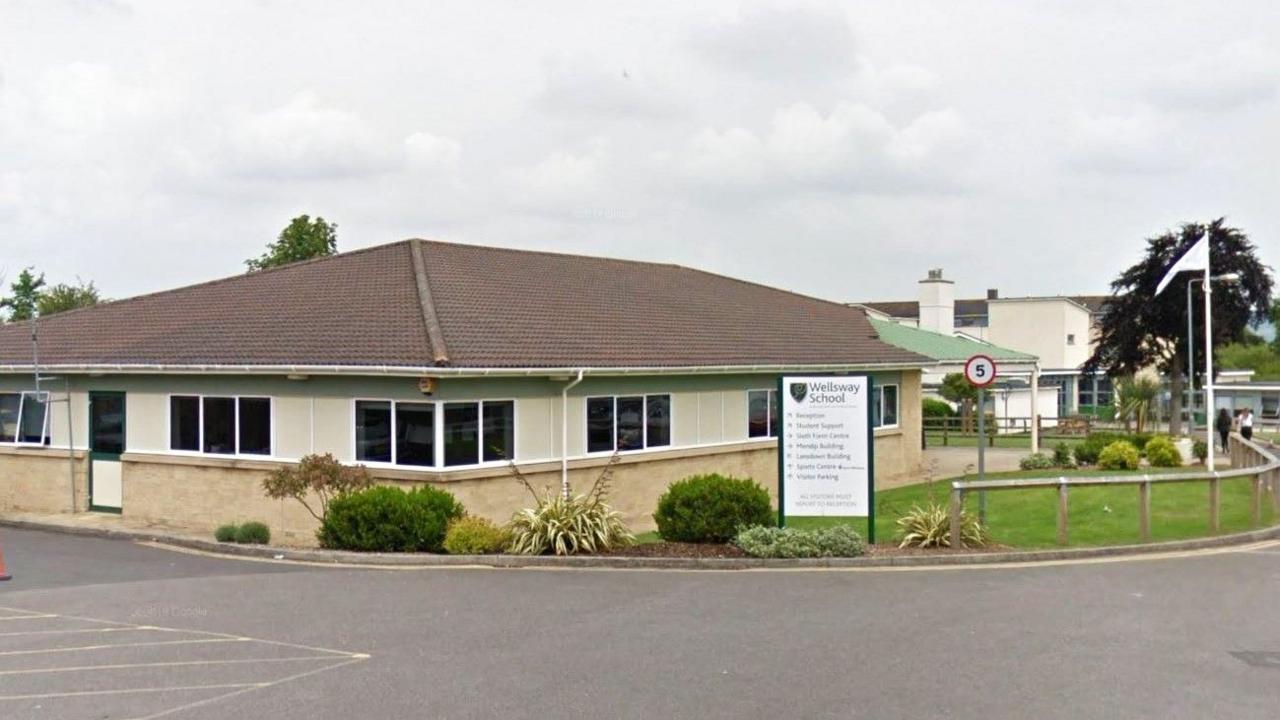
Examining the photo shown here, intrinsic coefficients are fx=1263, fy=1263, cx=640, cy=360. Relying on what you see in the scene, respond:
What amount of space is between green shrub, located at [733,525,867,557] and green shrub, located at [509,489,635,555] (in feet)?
5.59

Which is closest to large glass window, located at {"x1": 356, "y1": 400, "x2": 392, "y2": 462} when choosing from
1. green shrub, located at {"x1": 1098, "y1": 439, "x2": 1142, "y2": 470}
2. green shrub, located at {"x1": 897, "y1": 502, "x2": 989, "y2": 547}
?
A: green shrub, located at {"x1": 897, "y1": 502, "x2": 989, "y2": 547}

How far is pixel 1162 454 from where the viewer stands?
108ft

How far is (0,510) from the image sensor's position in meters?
24.9

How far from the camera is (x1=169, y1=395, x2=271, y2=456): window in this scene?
21.2 m

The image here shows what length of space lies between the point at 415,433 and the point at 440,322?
99.7 inches

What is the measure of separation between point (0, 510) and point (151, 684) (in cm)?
1815

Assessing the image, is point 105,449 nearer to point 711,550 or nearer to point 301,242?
point 711,550

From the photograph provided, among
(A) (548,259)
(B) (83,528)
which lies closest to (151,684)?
(B) (83,528)

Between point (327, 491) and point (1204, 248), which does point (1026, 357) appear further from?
point (327, 491)

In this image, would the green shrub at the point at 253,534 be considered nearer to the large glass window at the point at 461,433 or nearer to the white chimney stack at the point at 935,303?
the large glass window at the point at 461,433

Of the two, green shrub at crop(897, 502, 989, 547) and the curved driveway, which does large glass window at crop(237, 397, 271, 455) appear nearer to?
the curved driveway

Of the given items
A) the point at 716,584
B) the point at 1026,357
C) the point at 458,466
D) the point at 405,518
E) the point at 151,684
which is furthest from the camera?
the point at 1026,357

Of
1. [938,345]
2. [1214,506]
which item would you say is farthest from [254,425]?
[938,345]

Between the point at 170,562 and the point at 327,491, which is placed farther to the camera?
the point at 327,491
